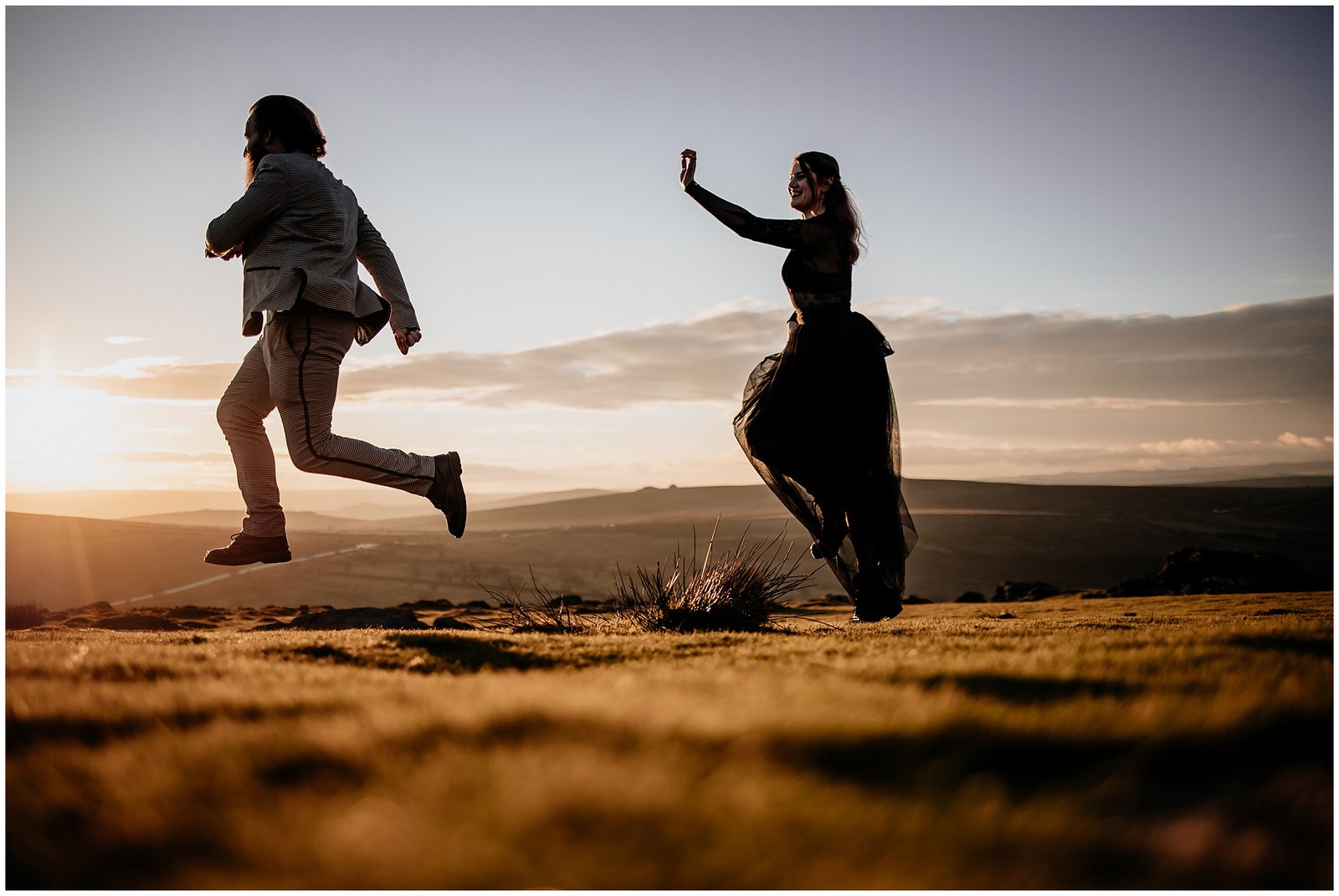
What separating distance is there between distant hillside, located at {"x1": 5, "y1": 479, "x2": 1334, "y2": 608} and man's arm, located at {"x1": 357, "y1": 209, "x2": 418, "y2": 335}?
3854mm

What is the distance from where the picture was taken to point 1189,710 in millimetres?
1344

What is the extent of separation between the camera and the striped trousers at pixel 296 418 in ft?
12.8

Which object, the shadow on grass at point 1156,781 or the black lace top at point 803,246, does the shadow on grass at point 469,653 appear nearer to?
the shadow on grass at point 1156,781

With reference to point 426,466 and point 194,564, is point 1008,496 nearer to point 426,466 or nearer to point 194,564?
point 194,564

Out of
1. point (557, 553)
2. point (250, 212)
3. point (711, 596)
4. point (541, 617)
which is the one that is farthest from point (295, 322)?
point (557, 553)

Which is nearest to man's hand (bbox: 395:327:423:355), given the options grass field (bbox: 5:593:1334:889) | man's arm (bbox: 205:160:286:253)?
man's arm (bbox: 205:160:286:253)

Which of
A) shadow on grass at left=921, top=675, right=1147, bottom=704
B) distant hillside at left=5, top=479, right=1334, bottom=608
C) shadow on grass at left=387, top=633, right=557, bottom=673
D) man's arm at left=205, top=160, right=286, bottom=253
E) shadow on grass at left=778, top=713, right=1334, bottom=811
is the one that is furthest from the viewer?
distant hillside at left=5, top=479, right=1334, bottom=608

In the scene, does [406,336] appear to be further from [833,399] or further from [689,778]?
[689,778]

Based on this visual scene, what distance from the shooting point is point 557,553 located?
2025 centimetres

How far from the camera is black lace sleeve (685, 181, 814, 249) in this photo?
425 cm

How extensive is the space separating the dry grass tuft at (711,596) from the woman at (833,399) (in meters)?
0.41

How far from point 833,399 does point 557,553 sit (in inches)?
648

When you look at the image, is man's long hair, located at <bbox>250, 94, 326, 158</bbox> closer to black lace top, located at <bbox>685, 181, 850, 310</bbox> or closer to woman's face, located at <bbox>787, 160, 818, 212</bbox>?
black lace top, located at <bbox>685, 181, 850, 310</bbox>

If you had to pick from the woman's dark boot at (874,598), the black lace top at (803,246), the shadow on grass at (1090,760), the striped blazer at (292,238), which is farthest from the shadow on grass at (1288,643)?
the striped blazer at (292,238)
